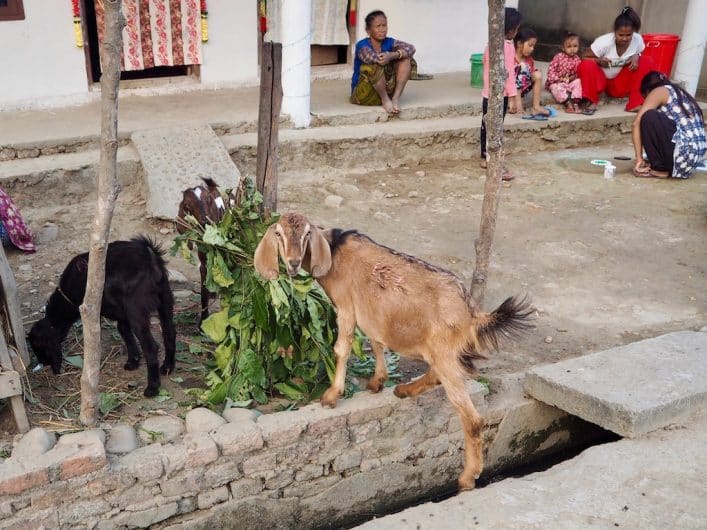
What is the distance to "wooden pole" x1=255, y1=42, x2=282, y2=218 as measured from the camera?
4.76m

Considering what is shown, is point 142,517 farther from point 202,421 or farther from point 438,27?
point 438,27

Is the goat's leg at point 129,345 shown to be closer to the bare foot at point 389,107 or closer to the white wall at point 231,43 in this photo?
the bare foot at point 389,107

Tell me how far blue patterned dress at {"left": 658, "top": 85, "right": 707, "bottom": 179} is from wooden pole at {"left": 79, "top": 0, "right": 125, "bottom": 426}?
25.3ft

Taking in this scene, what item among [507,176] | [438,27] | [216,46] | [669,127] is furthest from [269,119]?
[438,27]

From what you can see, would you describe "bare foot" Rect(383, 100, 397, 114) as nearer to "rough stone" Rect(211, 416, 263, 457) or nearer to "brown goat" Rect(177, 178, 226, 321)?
"brown goat" Rect(177, 178, 226, 321)

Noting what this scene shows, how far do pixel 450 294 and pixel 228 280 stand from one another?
4.75 ft

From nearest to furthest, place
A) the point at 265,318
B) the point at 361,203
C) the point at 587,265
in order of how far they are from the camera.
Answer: the point at 265,318, the point at 587,265, the point at 361,203

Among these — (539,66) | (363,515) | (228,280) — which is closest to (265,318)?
(228,280)

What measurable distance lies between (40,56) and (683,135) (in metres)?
8.04

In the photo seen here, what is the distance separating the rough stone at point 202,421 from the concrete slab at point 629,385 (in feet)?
6.47

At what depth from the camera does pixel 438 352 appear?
3.92 m

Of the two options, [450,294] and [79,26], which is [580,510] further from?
[79,26]

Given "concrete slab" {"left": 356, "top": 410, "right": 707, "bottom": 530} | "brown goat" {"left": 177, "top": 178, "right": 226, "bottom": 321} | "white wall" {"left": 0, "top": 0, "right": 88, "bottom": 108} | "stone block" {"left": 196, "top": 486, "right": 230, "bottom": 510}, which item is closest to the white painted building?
"white wall" {"left": 0, "top": 0, "right": 88, "bottom": 108}

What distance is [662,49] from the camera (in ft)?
38.4
